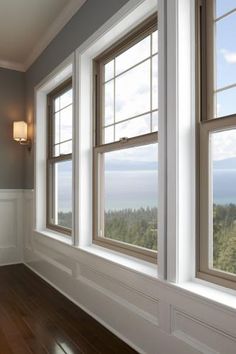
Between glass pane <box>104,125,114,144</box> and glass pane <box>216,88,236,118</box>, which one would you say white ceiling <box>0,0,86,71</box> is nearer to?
glass pane <box>104,125,114,144</box>

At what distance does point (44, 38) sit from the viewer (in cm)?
385

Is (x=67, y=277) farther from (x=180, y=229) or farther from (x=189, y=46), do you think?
(x=189, y=46)

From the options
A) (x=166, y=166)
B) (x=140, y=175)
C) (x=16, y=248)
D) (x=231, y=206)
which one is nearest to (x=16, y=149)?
(x=16, y=248)

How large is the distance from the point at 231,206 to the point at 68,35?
2565mm

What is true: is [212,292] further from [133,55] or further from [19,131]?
[19,131]

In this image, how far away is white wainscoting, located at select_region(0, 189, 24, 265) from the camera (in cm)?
464

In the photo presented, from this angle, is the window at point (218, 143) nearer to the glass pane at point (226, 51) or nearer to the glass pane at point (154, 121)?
the glass pane at point (226, 51)

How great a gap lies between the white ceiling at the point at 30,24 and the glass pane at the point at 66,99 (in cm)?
65

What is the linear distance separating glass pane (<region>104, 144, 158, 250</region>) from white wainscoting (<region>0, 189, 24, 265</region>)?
2.26 metres

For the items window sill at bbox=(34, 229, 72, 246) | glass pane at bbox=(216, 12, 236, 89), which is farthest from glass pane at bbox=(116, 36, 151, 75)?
window sill at bbox=(34, 229, 72, 246)

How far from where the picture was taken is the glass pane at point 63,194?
12.2 ft

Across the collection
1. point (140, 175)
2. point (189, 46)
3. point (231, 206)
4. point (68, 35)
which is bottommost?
point (231, 206)

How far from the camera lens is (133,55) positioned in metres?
2.62

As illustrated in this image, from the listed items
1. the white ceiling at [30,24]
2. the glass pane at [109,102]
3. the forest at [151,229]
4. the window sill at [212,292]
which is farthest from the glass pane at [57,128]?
the window sill at [212,292]
